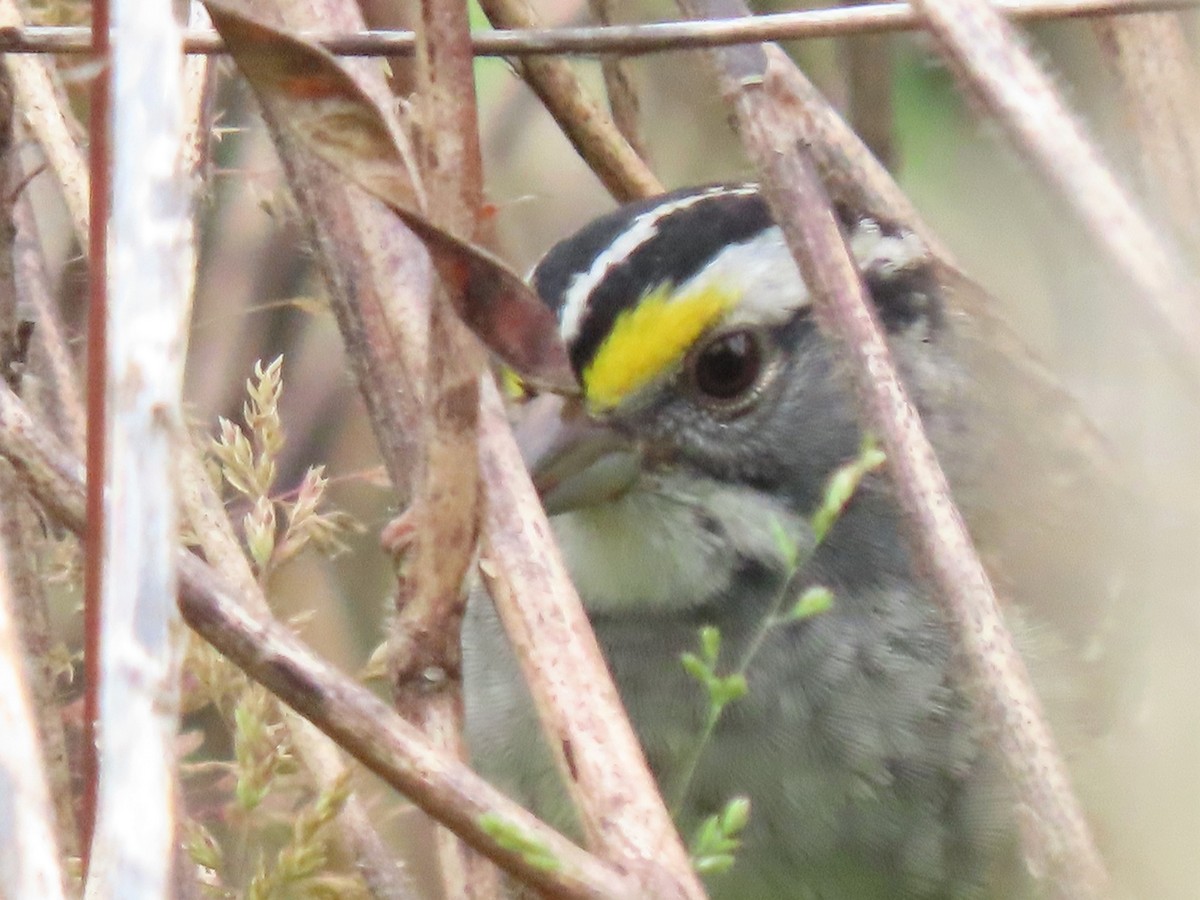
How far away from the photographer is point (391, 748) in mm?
1236

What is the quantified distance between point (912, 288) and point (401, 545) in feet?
3.18

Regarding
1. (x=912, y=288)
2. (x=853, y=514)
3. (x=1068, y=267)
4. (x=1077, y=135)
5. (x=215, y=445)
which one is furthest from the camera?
(x=1068, y=267)

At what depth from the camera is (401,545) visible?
4.69 ft

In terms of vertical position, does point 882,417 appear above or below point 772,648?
above

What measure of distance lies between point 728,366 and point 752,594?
0.80 feet

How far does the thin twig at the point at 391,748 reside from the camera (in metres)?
1.20

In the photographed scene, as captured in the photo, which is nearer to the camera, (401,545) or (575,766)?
(575,766)

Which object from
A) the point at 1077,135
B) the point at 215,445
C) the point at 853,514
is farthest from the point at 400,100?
the point at 1077,135

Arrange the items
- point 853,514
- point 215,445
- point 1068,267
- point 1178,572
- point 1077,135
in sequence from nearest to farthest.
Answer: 1. point 1077,135
2. point 1178,572
3. point 215,445
4. point 853,514
5. point 1068,267

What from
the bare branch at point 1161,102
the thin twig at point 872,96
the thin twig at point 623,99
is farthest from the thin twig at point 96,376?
the thin twig at point 872,96

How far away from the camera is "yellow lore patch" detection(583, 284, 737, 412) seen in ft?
6.38

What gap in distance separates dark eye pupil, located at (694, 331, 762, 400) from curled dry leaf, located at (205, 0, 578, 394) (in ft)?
2.38

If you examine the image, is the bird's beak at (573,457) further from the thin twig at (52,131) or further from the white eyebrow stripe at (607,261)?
the thin twig at (52,131)

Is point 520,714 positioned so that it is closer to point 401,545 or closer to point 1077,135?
point 401,545
